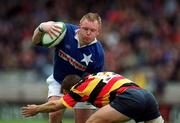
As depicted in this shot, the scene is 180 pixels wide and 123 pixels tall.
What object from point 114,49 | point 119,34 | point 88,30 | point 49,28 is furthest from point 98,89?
point 119,34

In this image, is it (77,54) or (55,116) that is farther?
(55,116)

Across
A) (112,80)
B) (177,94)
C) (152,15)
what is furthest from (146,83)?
(112,80)

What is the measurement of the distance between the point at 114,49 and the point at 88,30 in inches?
337

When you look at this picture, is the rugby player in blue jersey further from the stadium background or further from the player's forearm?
the stadium background

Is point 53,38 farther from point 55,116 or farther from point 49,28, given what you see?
point 55,116

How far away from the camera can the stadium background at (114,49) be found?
16.7 metres

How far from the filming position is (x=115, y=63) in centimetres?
1700

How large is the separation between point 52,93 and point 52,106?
1.52 meters

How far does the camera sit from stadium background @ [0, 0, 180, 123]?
16.7 m

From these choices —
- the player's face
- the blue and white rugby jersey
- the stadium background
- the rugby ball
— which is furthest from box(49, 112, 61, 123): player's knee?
the stadium background

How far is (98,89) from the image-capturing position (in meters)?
8.12

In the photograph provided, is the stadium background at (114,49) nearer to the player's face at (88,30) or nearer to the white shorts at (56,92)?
the white shorts at (56,92)

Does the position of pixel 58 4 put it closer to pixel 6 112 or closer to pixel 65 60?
pixel 6 112

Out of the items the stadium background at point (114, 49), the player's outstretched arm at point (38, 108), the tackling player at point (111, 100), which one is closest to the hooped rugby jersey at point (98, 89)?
the tackling player at point (111, 100)
